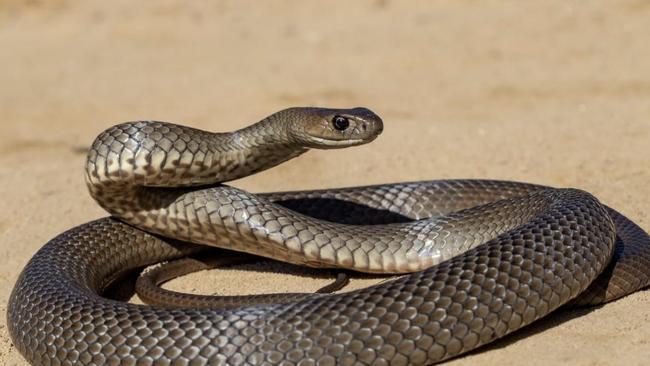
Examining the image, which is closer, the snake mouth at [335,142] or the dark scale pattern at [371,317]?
the dark scale pattern at [371,317]

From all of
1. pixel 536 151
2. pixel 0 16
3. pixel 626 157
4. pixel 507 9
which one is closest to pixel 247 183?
pixel 536 151

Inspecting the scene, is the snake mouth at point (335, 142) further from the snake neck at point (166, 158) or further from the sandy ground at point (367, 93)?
the sandy ground at point (367, 93)

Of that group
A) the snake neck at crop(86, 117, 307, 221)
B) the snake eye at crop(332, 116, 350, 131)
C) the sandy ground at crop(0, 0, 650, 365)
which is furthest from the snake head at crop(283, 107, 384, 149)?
the sandy ground at crop(0, 0, 650, 365)

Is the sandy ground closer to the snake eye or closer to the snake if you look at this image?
the snake

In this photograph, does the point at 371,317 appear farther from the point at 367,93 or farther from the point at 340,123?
the point at 367,93

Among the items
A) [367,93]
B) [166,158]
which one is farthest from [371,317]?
[367,93]

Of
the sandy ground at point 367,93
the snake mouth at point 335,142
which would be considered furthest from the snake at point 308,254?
the sandy ground at point 367,93
